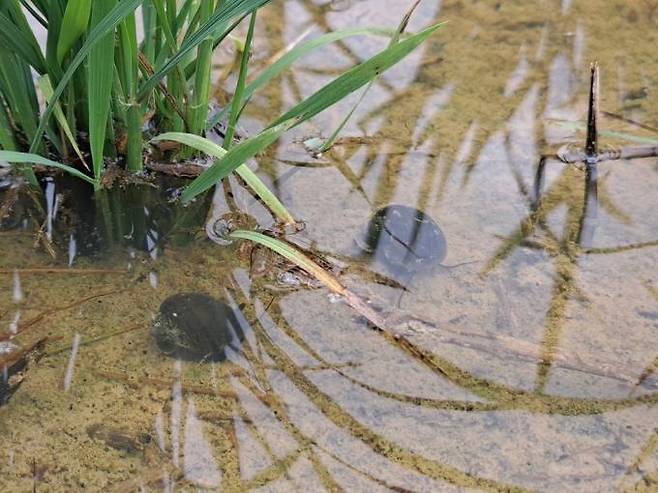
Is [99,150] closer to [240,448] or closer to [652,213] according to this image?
[240,448]

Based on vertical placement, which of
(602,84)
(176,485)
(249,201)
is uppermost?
(602,84)

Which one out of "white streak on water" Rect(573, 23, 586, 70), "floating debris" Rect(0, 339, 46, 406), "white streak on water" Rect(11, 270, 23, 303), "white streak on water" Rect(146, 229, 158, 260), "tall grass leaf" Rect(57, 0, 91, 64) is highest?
"white streak on water" Rect(573, 23, 586, 70)

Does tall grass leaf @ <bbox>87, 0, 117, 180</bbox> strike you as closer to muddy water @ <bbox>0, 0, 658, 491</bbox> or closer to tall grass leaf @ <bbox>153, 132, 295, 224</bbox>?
tall grass leaf @ <bbox>153, 132, 295, 224</bbox>

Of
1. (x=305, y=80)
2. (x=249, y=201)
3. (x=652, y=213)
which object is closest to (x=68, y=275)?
(x=249, y=201)

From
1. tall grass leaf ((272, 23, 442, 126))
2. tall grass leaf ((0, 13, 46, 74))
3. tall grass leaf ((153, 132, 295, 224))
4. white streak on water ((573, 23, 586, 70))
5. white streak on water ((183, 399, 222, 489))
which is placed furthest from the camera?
white streak on water ((573, 23, 586, 70))

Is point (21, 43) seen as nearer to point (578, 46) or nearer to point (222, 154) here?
point (222, 154)

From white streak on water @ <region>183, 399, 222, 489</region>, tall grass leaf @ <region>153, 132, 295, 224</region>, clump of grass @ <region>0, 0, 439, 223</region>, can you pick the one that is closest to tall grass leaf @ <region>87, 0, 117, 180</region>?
clump of grass @ <region>0, 0, 439, 223</region>

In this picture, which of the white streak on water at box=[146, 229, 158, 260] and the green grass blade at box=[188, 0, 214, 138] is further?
the white streak on water at box=[146, 229, 158, 260]
